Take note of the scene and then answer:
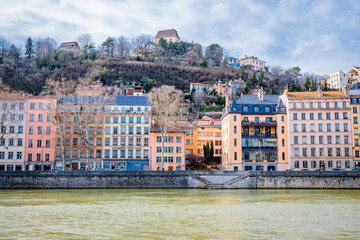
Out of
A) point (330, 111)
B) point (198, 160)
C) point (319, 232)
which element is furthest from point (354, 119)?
point (319, 232)

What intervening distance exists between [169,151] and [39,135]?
26315mm

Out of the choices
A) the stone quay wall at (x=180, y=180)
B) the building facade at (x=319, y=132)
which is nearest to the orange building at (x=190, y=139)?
the building facade at (x=319, y=132)

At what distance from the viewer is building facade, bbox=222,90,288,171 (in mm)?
67562

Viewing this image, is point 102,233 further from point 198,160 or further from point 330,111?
point 330,111

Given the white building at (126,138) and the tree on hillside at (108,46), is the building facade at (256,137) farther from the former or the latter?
the tree on hillside at (108,46)

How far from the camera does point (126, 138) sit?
71188mm

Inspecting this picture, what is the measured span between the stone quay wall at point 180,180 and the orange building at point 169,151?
43.2ft

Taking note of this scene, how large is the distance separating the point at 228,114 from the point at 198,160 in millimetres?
11426

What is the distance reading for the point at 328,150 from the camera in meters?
67.4

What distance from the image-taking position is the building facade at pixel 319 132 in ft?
220

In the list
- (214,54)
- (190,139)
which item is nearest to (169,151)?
(190,139)

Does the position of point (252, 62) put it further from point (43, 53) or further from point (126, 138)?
point (126, 138)

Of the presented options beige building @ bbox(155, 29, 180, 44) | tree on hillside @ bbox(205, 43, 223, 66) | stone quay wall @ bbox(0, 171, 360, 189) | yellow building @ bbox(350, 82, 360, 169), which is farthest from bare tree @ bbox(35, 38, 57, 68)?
yellow building @ bbox(350, 82, 360, 169)

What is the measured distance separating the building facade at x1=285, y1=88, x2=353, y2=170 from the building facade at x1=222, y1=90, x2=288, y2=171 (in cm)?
190
